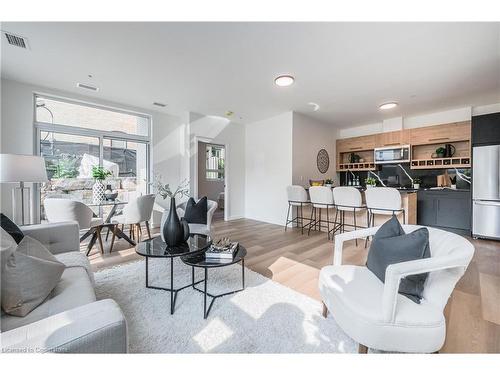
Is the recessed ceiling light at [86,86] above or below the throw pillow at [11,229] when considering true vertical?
above

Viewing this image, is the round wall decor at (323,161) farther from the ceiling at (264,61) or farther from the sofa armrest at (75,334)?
the sofa armrest at (75,334)

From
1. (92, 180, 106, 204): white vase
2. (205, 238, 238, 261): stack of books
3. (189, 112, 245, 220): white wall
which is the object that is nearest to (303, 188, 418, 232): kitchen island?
(189, 112, 245, 220): white wall

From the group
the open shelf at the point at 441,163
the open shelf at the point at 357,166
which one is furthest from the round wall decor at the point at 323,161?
the open shelf at the point at 441,163

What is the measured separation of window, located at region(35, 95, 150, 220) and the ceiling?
0.41 m

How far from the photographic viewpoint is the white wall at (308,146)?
5.07 m

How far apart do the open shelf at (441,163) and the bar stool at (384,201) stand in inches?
79.9

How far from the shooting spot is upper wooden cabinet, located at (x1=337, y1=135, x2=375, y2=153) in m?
5.65

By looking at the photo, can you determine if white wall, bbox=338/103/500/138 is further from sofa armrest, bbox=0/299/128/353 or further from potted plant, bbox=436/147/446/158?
sofa armrest, bbox=0/299/128/353

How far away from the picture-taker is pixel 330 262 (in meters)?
2.88

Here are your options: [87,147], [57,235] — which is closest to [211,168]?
[87,147]

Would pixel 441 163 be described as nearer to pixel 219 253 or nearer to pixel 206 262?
pixel 219 253

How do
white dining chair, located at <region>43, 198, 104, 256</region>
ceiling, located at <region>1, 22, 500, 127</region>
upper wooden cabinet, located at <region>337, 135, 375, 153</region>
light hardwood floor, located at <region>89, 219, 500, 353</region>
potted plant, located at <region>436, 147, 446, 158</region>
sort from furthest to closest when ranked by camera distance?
upper wooden cabinet, located at <region>337, 135, 375, 153</region>, potted plant, located at <region>436, 147, 446, 158</region>, white dining chair, located at <region>43, 198, 104, 256</region>, ceiling, located at <region>1, 22, 500, 127</region>, light hardwood floor, located at <region>89, 219, 500, 353</region>

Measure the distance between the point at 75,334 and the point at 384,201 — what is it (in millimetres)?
3840

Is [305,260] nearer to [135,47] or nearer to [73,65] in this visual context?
[135,47]
